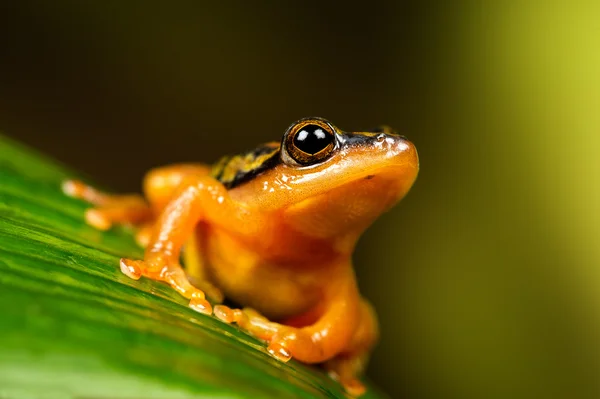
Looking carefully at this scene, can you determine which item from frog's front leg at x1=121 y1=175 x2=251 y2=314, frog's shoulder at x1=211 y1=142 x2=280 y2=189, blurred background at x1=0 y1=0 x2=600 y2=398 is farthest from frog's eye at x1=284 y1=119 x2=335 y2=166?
blurred background at x1=0 y1=0 x2=600 y2=398

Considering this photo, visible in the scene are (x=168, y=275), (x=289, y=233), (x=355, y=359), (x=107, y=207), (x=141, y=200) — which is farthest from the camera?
(x=141, y=200)

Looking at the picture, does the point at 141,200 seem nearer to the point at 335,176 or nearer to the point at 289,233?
the point at 289,233

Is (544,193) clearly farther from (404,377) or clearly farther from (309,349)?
(309,349)

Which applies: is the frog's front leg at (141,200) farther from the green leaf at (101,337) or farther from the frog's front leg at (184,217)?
the green leaf at (101,337)

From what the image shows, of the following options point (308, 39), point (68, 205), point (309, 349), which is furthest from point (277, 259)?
point (308, 39)

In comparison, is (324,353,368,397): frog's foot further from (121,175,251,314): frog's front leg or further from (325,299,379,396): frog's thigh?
(121,175,251,314): frog's front leg

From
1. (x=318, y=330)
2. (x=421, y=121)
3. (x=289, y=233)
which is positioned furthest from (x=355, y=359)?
(x=421, y=121)
